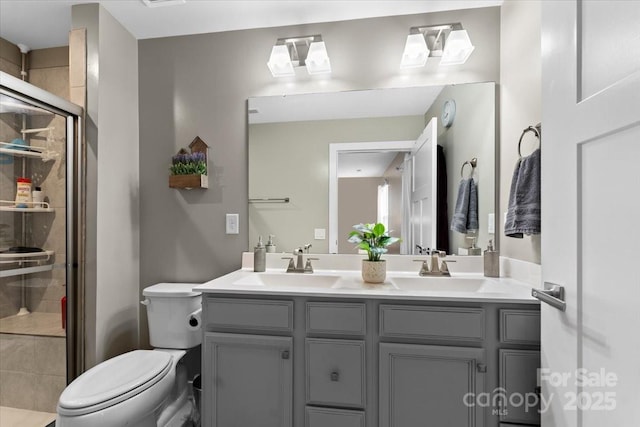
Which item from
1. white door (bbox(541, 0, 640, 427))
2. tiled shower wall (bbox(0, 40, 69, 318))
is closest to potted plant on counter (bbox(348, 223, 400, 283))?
white door (bbox(541, 0, 640, 427))

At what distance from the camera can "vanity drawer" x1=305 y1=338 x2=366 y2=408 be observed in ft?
4.31

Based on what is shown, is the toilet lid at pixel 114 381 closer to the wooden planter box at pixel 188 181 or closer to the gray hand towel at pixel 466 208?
the wooden planter box at pixel 188 181

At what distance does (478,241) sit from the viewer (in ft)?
5.91

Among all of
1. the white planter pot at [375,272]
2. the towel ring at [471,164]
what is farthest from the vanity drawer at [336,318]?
the towel ring at [471,164]

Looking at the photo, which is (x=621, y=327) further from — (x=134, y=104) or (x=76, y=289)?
(x=134, y=104)

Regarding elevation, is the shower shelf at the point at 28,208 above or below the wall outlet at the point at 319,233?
above

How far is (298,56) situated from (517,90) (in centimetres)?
122

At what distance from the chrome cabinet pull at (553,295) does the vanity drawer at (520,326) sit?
31 centimetres

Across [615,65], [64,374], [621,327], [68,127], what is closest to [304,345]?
[621,327]

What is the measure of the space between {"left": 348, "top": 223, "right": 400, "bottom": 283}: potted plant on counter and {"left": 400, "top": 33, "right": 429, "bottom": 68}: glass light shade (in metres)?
0.94

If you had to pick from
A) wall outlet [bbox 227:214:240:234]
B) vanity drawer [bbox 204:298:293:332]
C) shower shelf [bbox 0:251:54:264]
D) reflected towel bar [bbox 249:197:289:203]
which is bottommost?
vanity drawer [bbox 204:298:293:332]

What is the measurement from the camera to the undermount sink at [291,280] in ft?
5.64

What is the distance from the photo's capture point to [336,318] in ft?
4.39

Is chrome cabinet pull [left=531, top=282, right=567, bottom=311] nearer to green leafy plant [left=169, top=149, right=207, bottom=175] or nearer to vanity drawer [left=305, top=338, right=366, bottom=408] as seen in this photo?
vanity drawer [left=305, top=338, right=366, bottom=408]
